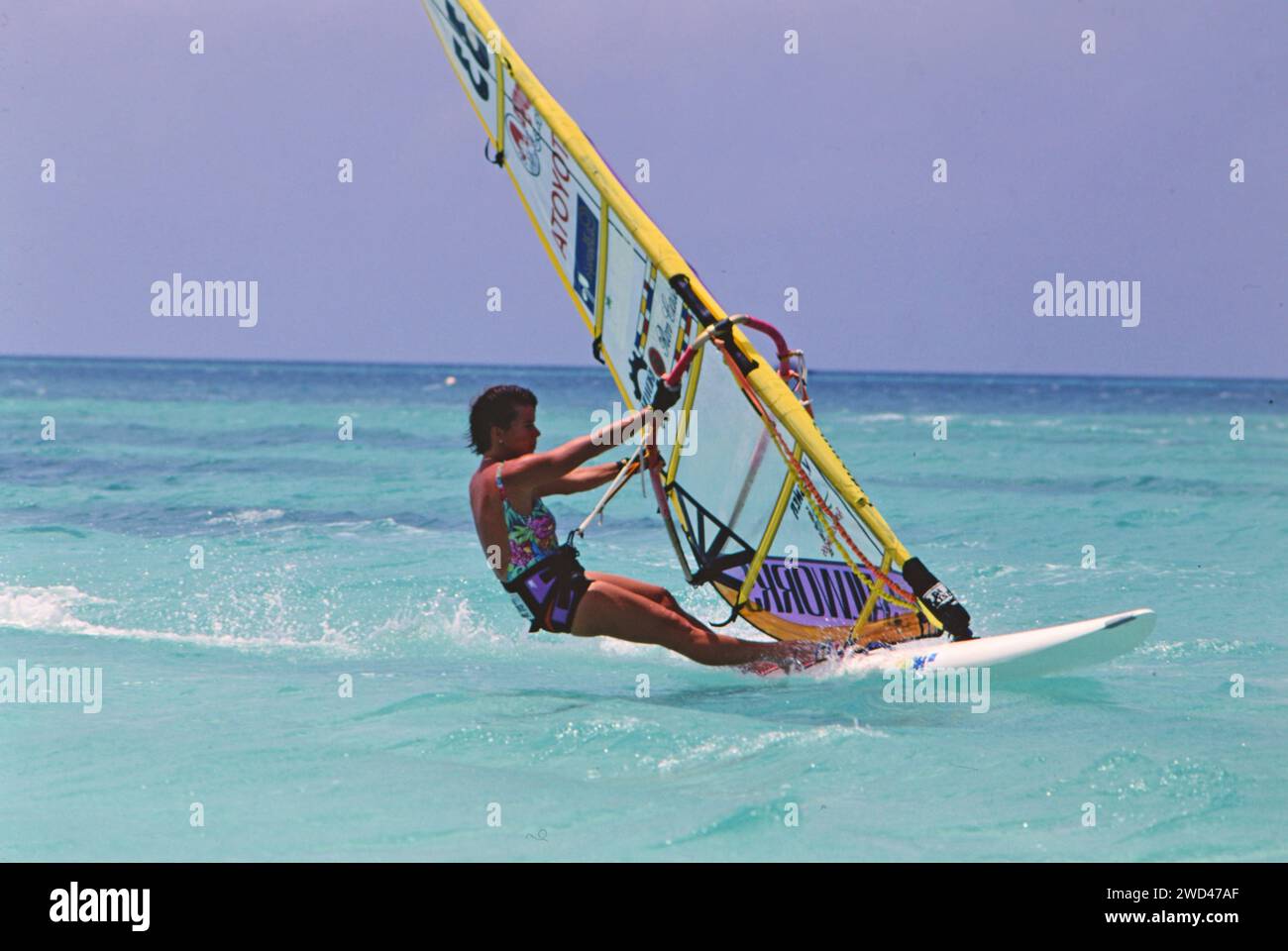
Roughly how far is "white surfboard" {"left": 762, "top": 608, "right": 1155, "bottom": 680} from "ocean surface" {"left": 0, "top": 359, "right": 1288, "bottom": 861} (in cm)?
18

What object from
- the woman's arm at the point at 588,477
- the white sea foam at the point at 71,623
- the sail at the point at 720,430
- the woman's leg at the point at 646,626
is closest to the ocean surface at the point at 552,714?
the white sea foam at the point at 71,623

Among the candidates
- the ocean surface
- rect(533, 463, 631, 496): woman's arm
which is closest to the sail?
rect(533, 463, 631, 496): woman's arm

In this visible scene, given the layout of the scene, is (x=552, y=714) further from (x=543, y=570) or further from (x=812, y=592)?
(x=812, y=592)

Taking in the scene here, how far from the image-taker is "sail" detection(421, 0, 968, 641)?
202 inches

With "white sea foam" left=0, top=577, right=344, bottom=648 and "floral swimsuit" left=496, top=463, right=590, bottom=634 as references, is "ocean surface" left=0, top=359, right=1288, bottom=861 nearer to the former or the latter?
"white sea foam" left=0, top=577, right=344, bottom=648

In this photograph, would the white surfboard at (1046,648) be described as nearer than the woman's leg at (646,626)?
Yes

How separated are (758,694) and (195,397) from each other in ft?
108

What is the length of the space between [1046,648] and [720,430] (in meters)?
1.46

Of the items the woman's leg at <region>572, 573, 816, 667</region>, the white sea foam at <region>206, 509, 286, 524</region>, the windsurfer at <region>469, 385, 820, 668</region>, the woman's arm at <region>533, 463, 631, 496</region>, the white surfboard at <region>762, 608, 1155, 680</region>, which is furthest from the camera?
the white sea foam at <region>206, 509, 286, 524</region>

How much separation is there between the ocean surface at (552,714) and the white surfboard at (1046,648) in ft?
0.60

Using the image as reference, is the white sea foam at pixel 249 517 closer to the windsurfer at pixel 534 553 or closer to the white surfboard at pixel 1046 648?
the windsurfer at pixel 534 553

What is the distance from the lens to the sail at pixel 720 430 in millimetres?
5121

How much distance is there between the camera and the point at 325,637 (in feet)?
22.4

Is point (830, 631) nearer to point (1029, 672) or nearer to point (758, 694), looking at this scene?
point (758, 694)
